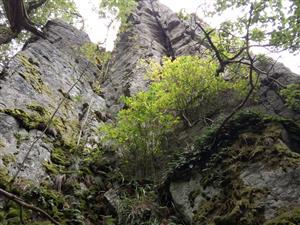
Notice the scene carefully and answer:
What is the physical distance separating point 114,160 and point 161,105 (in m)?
1.86

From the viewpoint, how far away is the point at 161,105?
8688 millimetres

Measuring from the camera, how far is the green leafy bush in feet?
26.3

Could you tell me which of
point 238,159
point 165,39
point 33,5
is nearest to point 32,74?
point 238,159

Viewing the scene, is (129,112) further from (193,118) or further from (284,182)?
(284,182)

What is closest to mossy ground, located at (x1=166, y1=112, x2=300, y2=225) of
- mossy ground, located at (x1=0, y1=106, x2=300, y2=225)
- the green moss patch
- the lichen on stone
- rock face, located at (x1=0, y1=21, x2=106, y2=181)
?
mossy ground, located at (x1=0, y1=106, x2=300, y2=225)

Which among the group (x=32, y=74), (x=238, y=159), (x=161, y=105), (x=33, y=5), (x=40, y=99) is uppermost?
(x=33, y=5)

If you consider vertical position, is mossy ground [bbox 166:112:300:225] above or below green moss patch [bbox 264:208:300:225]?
above

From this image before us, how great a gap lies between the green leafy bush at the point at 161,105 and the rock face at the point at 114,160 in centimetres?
82

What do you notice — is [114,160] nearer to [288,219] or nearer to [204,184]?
[204,184]

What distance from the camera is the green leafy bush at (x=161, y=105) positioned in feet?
26.3

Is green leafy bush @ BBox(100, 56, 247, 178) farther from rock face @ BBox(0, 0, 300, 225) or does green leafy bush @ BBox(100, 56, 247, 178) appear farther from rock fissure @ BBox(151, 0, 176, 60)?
rock fissure @ BBox(151, 0, 176, 60)

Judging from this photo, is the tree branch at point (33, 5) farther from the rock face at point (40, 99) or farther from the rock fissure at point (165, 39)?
the rock fissure at point (165, 39)

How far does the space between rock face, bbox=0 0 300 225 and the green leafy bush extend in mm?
823

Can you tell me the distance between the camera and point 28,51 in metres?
11.2
